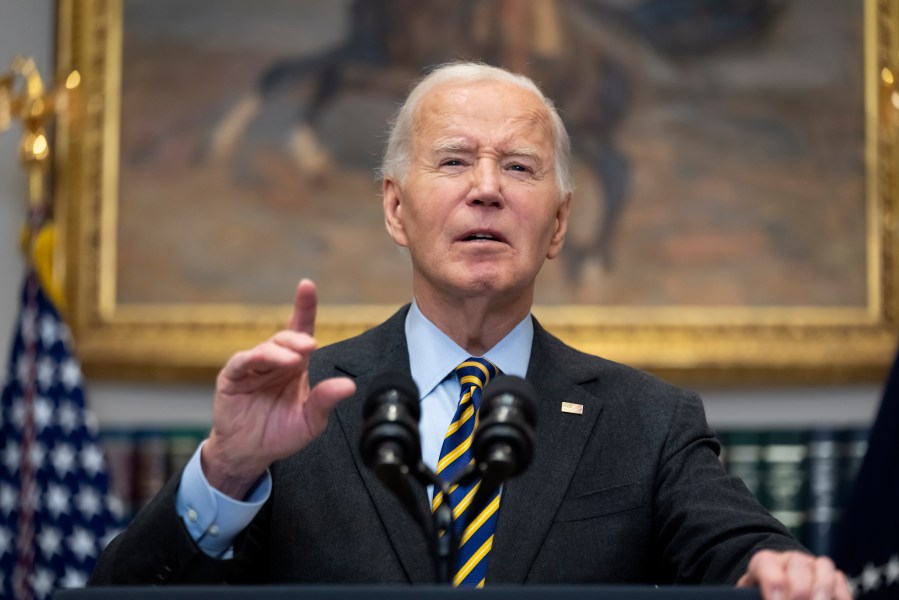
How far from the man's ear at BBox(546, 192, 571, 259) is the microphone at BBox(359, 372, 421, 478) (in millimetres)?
1161

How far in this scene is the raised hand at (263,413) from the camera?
2150 mm

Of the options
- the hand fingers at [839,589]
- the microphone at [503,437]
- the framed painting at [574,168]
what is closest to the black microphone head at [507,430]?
the microphone at [503,437]

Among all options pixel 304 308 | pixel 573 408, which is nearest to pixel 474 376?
pixel 573 408

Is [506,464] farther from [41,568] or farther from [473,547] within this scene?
[41,568]

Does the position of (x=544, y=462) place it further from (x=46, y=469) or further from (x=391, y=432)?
(x=46, y=469)

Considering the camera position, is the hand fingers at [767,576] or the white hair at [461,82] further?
the white hair at [461,82]

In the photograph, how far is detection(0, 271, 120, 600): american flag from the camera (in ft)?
16.4

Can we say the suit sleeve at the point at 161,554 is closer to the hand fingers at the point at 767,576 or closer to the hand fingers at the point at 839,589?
the hand fingers at the point at 767,576

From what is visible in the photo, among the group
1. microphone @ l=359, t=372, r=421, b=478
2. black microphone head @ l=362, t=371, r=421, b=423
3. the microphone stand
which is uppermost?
black microphone head @ l=362, t=371, r=421, b=423

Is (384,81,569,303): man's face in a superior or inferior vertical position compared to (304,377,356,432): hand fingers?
superior

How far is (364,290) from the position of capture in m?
5.49

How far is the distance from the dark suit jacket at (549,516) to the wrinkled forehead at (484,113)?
57cm

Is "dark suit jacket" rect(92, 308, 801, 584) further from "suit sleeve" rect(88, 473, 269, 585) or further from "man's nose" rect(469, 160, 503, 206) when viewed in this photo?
"man's nose" rect(469, 160, 503, 206)

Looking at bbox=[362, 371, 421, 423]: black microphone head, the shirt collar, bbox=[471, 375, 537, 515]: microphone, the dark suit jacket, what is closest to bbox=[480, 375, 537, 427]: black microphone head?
bbox=[471, 375, 537, 515]: microphone
